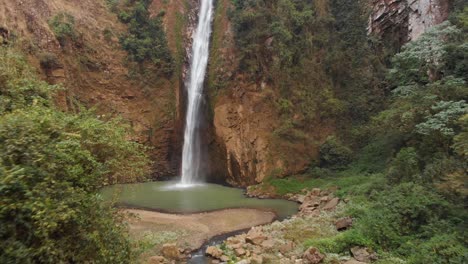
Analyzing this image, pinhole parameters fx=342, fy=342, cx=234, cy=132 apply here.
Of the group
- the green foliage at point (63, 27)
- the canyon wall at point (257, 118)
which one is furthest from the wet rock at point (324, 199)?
the green foliage at point (63, 27)

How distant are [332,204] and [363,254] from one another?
591 centimetres

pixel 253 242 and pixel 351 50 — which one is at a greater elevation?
pixel 351 50

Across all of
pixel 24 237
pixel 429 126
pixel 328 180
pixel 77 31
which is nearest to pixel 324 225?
pixel 429 126

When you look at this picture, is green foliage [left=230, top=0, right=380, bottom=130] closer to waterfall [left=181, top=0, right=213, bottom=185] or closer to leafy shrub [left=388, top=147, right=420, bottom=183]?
waterfall [left=181, top=0, right=213, bottom=185]

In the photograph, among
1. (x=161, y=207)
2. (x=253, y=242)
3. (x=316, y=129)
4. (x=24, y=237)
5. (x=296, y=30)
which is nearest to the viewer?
(x=24, y=237)

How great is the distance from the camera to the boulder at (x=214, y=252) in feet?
33.4

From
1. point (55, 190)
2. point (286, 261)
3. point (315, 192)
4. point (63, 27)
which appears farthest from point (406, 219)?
point (63, 27)

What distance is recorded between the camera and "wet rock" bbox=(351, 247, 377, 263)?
8762 millimetres

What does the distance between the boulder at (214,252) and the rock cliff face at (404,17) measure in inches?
639

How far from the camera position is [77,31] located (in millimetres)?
23125

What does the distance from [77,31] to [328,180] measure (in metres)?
18.9

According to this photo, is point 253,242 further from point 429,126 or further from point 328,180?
point 328,180

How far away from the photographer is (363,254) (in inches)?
353

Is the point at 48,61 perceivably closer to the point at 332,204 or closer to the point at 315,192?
the point at 315,192
